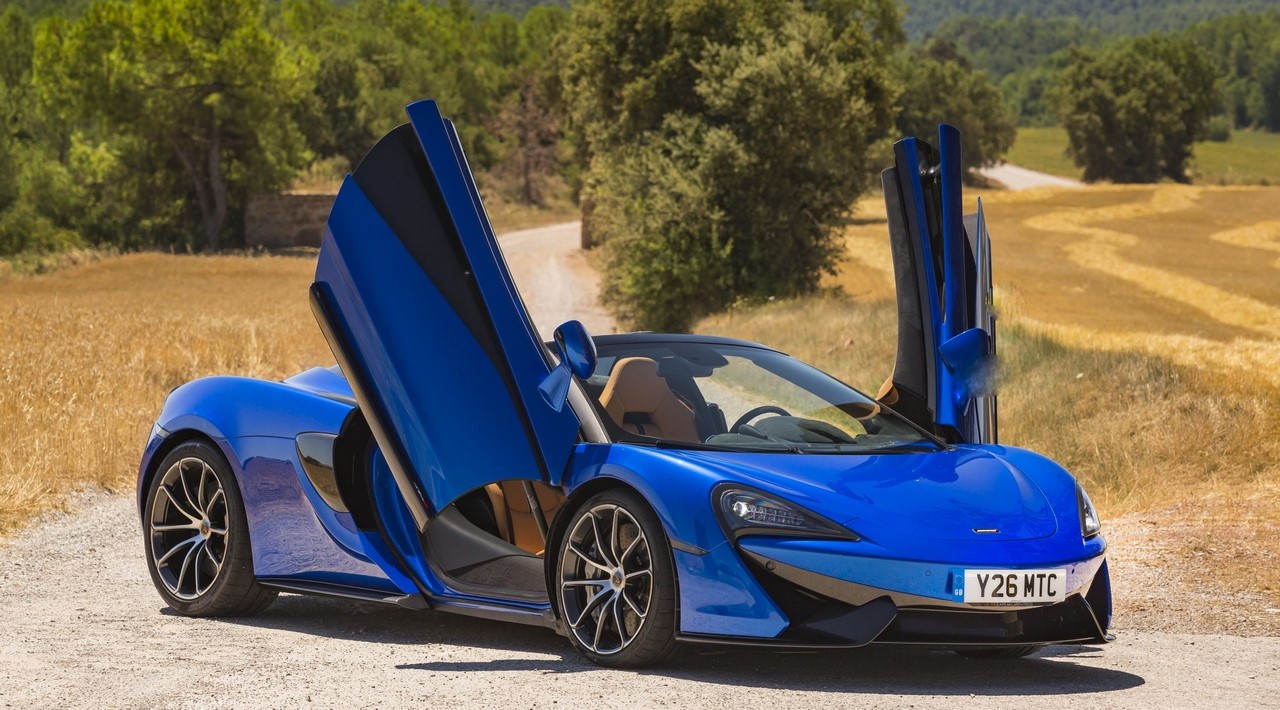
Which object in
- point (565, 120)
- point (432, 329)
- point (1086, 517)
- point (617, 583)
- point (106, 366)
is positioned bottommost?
point (106, 366)

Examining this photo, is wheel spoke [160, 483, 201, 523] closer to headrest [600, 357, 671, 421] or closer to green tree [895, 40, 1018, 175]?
headrest [600, 357, 671, 421]

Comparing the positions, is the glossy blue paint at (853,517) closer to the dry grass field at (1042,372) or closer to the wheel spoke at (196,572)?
the wheel spoke at (196,572)

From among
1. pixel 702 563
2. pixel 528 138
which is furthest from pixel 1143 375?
pixel 528 138

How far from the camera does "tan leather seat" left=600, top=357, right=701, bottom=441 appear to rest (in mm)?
6102

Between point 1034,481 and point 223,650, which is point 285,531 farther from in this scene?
point 1034,481

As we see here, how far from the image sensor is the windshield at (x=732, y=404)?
610cm

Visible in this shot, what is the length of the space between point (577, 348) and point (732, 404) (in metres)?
1.14

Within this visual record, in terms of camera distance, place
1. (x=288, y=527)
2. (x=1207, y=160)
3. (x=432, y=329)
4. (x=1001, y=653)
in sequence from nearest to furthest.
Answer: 1. (x=432, y=329)
2. (x=1001, y=653)
3. (x=288, y=527)
4. (x=1207, y=160)

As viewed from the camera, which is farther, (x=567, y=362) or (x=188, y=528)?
(x=188, y=528)

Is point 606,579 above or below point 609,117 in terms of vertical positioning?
below

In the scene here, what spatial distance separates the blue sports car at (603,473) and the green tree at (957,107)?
3377 inches

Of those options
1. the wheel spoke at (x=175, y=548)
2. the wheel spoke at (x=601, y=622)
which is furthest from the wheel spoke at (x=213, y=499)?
the wheel spoke at (x=601, y=622)

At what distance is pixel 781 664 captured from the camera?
5930 mm

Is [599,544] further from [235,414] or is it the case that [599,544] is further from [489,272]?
[235,414]
